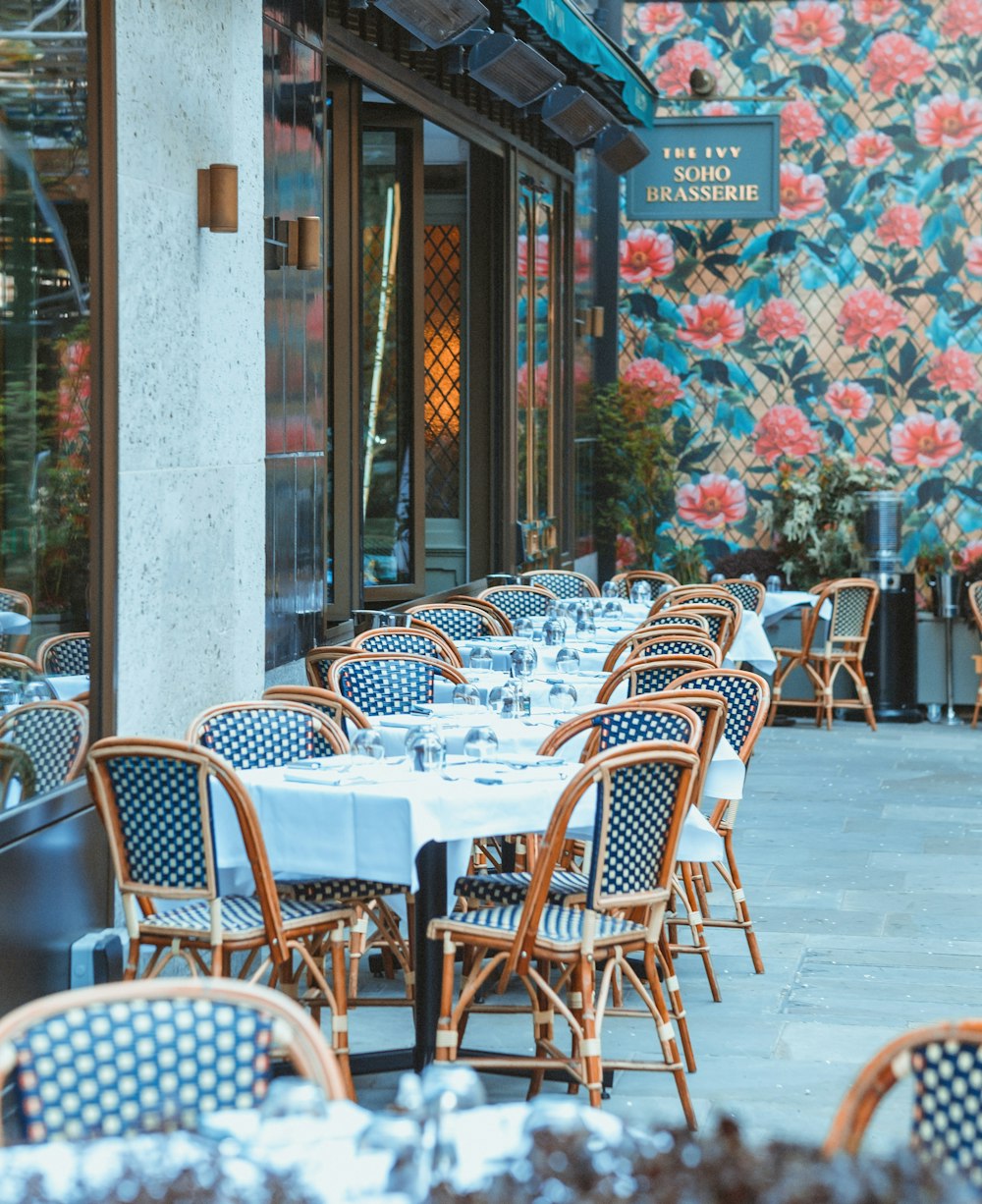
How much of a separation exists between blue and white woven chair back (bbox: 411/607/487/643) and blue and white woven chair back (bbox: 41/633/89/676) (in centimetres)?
313

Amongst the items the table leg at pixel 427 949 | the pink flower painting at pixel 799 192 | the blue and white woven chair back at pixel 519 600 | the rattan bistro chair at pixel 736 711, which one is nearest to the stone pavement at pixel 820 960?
the table leg at pixel 427 949

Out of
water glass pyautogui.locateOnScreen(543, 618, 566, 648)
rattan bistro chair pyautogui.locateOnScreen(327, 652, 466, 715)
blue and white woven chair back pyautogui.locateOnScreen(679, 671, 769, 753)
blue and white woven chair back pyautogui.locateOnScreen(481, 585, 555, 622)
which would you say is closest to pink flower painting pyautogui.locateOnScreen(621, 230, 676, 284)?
blue and white woven chair back pyautogui.locateOnScreen(481, 585, 555, 622)

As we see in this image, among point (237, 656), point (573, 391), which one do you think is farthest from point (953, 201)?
point (237, 656)

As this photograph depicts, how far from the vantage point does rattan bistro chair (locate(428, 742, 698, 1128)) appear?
3.87m

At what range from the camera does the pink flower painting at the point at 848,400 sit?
41.3ft

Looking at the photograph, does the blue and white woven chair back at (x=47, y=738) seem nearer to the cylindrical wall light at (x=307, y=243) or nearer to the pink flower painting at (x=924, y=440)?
the cylindrical wall light at (x=307, y=243)

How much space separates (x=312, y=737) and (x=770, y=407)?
332 inches

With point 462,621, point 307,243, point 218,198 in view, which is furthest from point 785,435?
point 218,198

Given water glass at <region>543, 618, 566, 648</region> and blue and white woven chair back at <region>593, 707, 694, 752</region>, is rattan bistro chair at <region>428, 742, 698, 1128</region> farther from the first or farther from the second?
water glass at <region>543, 618, 566, 648</region>

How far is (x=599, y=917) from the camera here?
4.06 meters

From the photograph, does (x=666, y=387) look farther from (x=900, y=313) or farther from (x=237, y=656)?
(x=237, y=656)

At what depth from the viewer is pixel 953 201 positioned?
1239cm

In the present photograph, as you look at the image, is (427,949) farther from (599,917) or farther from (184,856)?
(184,856)

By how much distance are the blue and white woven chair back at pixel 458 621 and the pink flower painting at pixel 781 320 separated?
564 centimetres
